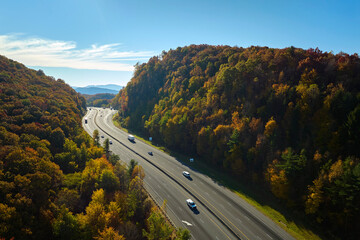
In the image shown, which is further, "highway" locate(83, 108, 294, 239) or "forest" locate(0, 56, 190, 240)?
"highway" locate(83, 108, 294, 239)

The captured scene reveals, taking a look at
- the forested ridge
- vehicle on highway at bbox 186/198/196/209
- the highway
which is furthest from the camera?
vehicle on highway at bbox 186/198/196/209

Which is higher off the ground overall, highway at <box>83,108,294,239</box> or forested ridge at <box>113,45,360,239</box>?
forested ridge at <box>113,45,360,239</box>

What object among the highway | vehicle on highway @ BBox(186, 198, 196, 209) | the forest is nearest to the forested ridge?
the highway

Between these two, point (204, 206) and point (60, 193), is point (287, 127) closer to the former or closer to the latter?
point (204, 206)

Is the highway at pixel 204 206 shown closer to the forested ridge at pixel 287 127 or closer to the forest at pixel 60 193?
the forest at pixel 60 193

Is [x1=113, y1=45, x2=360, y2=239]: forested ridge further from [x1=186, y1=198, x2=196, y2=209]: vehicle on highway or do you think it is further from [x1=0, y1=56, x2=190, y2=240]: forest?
[x1=0, y1=56, x2=190, y2=240]: forest

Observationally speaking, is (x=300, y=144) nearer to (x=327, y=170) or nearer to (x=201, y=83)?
(x=327, y=170)

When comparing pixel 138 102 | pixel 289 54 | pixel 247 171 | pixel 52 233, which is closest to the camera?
pixel 52 233

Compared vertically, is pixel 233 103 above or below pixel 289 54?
below

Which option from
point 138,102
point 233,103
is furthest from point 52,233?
point 138,102
